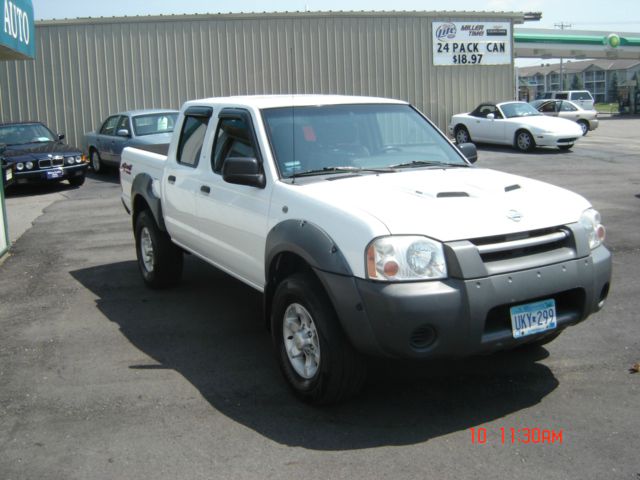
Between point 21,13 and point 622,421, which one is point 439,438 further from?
point 21,13

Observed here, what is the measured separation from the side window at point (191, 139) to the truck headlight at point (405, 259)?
2726 mm

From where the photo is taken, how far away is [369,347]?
158 inches

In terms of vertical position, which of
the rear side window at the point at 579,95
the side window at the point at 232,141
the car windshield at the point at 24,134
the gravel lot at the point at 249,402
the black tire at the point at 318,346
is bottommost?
the gravel lot at the point at 249,402

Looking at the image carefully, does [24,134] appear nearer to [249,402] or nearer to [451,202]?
[249,402]

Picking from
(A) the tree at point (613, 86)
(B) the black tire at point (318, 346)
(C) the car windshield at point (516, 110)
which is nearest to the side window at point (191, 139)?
(B) the black tire at point (318, 346)

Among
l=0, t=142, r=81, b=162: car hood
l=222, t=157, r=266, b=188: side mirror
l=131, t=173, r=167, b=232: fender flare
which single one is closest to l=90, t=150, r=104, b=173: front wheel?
l=0, t=142, r=81, b=162: car hood

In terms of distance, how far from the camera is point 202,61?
73.8 feet

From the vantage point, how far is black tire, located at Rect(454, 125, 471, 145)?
23691 mm

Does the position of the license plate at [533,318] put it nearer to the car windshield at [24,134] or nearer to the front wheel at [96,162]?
the car windshield at [24,134]

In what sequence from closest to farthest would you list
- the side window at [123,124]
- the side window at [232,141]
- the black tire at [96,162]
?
the side window at [232,141]
the side window at [123,124]
the black tire at [96,162]

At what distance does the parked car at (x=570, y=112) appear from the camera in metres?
29.7

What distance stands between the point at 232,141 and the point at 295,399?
2.13m

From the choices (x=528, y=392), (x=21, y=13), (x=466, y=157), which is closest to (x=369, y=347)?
(x=528, y=392)

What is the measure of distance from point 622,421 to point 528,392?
607 millimetres
